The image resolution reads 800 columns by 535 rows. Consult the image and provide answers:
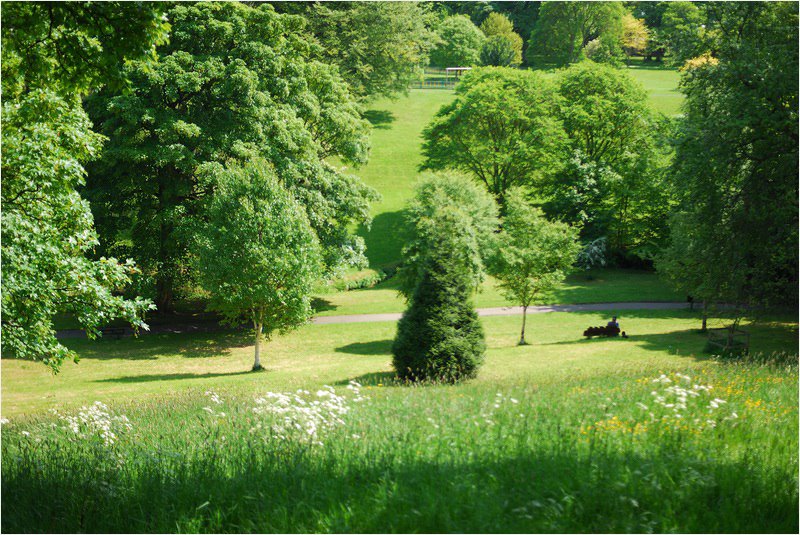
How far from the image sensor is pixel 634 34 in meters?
81.2

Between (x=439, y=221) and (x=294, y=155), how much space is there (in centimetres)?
854

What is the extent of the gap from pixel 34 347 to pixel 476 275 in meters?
21.4

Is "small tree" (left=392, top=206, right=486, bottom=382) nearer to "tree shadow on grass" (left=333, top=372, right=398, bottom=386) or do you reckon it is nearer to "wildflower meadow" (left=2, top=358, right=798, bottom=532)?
"tree shadow on grass" (left=333, top=372, right=398, bottom=386)

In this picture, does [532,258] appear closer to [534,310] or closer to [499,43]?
[534,310]

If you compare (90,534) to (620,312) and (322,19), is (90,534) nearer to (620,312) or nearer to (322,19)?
(620,312)

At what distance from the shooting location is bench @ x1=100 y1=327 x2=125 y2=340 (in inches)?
1285

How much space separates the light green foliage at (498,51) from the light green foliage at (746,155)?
2719 inches

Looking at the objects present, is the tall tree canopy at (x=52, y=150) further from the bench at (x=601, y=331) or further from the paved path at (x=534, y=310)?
the bench at (x=601, y=331)

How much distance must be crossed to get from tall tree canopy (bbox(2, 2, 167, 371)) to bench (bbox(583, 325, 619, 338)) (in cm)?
2278

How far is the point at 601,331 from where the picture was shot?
3139 centimetres

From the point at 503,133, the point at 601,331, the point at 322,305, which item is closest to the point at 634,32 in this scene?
the point at 503,133

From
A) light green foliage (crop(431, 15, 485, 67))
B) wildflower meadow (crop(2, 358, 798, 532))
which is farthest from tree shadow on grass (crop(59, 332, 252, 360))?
light green foliage (crop(431, 15, 485, 67))

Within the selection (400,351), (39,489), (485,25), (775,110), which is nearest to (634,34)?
(485,25)

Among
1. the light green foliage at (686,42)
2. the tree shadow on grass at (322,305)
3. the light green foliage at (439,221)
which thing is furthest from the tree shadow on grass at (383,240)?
the light green foliage at (686,42)
